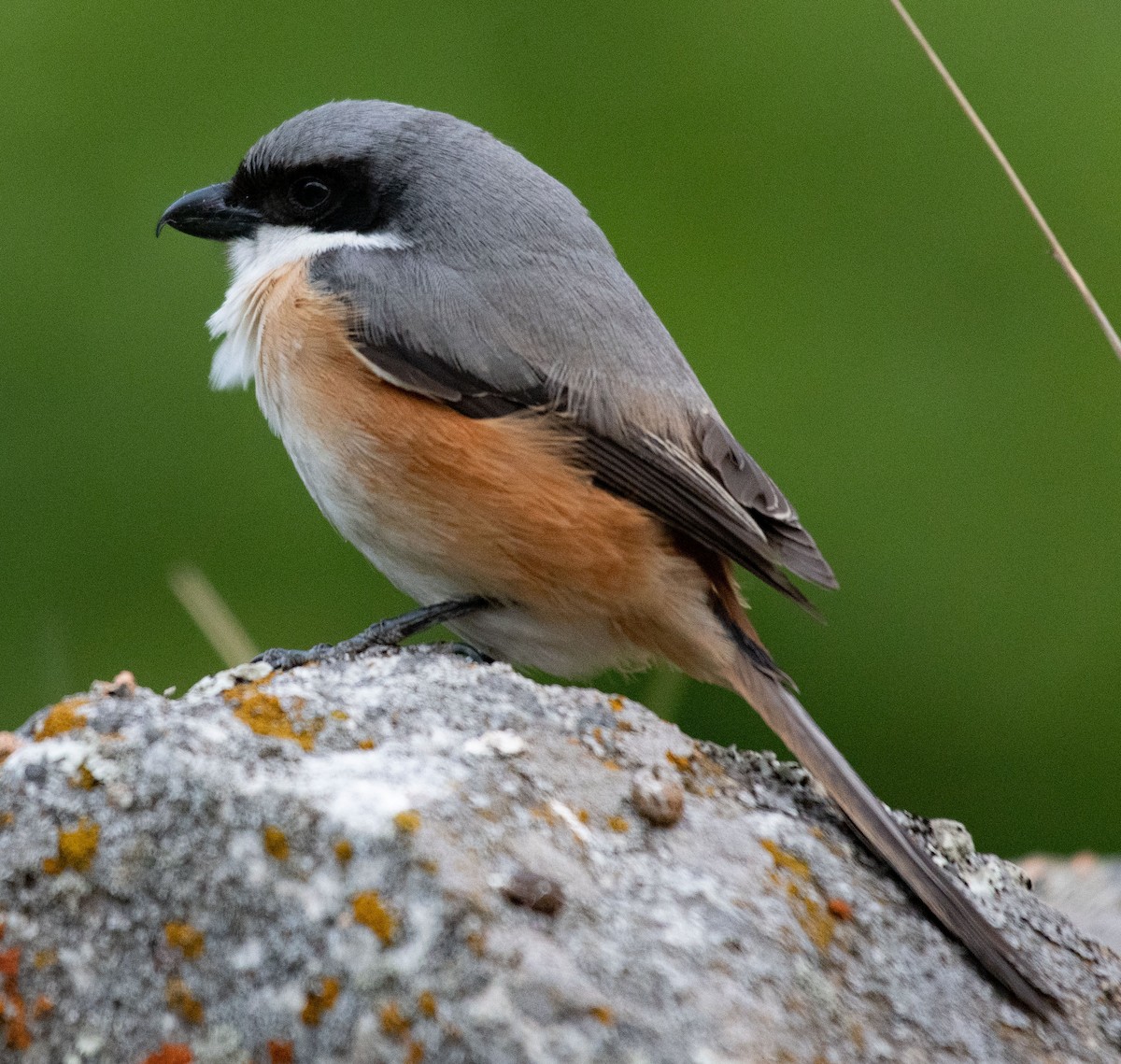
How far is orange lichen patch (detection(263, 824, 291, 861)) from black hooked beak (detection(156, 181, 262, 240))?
2156mm

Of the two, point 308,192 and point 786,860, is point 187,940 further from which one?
point 308,192

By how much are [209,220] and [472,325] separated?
3.21 feet

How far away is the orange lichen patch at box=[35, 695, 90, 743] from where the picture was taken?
8.52ft

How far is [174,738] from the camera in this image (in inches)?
101

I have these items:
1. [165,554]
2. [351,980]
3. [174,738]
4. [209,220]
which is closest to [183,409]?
[165,554]

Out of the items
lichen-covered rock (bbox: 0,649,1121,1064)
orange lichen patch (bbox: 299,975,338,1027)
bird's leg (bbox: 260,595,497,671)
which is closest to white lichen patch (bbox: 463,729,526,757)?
lichen-covered rock (bbox: 0,649,1121,1064)

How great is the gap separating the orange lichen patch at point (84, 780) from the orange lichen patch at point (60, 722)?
113 millimetres

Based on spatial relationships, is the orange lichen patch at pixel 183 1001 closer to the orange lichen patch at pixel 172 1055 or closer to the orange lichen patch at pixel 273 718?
the orange lichen patch at pixel 172 1055

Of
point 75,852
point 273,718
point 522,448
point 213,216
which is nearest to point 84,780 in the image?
point 75,852

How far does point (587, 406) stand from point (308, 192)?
3.43ft

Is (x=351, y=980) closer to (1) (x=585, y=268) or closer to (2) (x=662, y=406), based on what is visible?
(2) (x=662, y=406)

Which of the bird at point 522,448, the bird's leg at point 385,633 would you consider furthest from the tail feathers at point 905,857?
the bird's leg at point 385,633

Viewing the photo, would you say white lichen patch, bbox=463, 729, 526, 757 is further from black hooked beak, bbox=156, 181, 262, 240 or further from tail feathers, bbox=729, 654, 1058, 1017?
black hooked beak, bbox=156, 181, 262, 240

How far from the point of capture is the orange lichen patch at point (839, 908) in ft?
8.73
